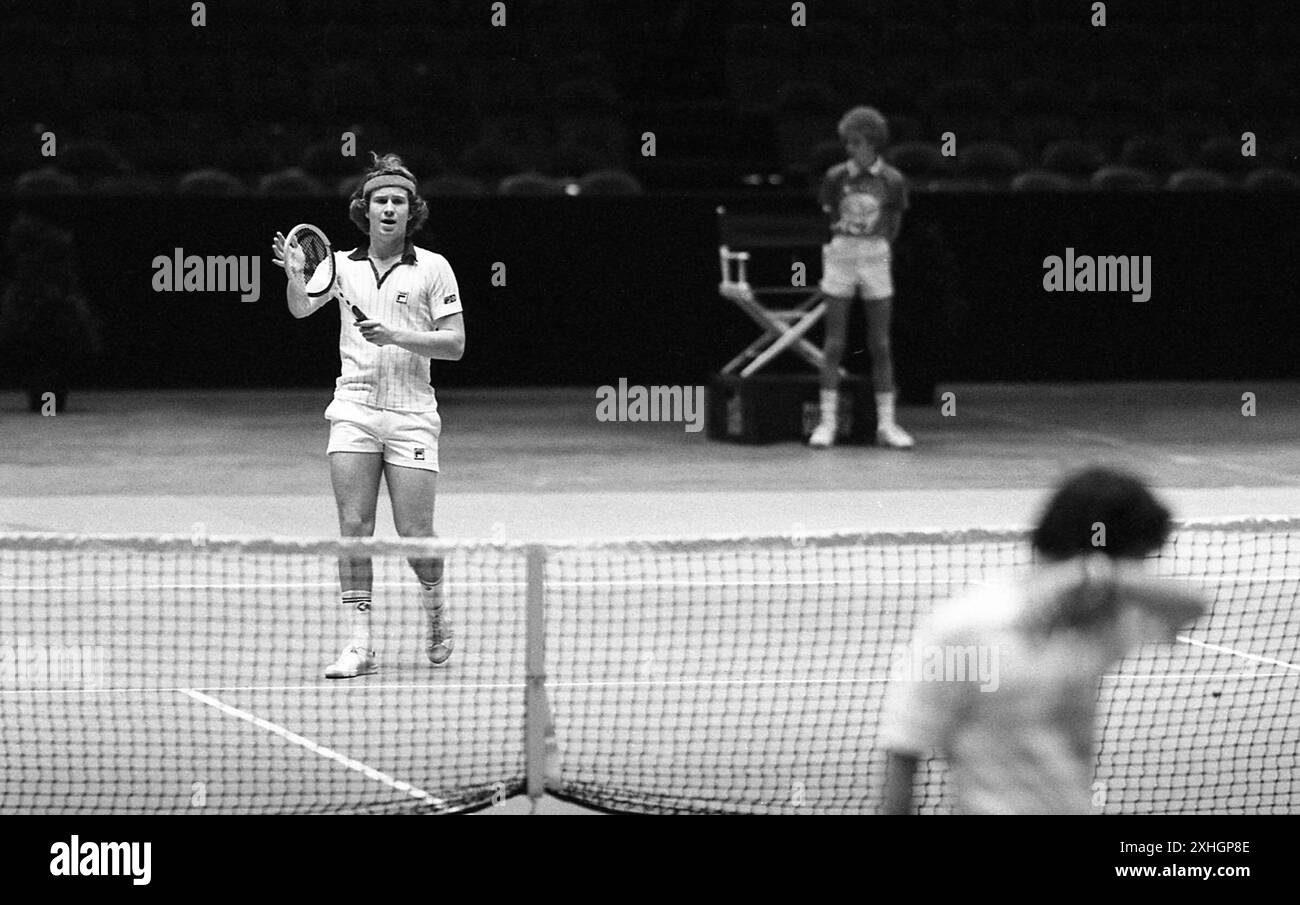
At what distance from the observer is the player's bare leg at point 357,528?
318 inches

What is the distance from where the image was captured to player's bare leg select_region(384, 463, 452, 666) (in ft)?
26.7

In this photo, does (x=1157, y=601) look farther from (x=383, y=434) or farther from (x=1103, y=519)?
(x=383, y=434)

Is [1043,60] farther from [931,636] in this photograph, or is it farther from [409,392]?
[931,636]

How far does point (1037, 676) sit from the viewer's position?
3920mm

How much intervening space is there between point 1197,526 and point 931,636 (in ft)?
9.36

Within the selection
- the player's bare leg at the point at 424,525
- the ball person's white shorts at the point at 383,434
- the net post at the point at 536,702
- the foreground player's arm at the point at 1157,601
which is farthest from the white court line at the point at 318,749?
the foreground player's arm at the point at 1157,601

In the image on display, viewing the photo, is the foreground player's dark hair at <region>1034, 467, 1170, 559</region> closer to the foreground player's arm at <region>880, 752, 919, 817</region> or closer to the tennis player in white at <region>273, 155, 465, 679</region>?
the foreground player's arm at <region>880, 752, 919, 817</region>

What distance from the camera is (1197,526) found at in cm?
657

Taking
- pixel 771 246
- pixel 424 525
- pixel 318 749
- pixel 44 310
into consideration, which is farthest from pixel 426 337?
pixel 44 310

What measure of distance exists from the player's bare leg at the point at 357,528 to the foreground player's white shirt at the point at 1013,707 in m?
4.39

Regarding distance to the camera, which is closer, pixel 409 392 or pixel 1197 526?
pixel 1197 526

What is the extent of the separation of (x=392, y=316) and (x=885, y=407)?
7656 millimetres
